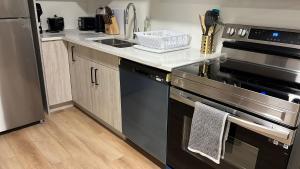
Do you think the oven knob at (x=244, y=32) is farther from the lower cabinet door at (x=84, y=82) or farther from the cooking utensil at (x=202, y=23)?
the lower cabinet door at (x=84, y=82)

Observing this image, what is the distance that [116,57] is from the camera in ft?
6.61

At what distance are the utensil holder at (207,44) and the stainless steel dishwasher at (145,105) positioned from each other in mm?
482

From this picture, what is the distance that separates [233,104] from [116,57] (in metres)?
1.10

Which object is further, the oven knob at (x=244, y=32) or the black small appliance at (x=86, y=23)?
the black small appliance at (x=86, y=23)

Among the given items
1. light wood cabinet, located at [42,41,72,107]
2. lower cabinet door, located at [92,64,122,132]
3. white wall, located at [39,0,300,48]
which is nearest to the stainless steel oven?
white wall, located at [39,0,300,48]

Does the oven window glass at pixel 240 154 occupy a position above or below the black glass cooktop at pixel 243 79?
below

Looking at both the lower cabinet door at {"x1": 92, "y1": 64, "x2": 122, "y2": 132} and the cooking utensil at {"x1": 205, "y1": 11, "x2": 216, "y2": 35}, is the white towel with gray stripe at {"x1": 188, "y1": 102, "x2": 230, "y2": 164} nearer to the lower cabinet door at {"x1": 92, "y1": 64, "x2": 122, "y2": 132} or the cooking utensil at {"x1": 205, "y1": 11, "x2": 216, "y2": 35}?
the cooking utensil at {"x1": 205, "y1": 11, "x2": 216, "y2": 35}

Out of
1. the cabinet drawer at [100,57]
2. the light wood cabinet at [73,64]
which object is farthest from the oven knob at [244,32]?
the light wood cabinet at [73,64]

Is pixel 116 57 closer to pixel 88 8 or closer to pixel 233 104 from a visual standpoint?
pixel 233 104

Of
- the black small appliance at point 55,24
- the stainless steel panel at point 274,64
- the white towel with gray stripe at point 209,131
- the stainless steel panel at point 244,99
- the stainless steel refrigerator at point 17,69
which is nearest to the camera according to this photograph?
the stainless steel panel at point 244,99

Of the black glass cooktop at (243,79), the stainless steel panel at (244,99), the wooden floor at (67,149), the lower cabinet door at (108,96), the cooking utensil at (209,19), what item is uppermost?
the cooking utensil at (209,19)

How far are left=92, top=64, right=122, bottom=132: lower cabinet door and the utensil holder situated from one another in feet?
2.46

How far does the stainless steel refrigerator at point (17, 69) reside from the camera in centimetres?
212

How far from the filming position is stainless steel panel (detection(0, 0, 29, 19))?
2.06 meters
